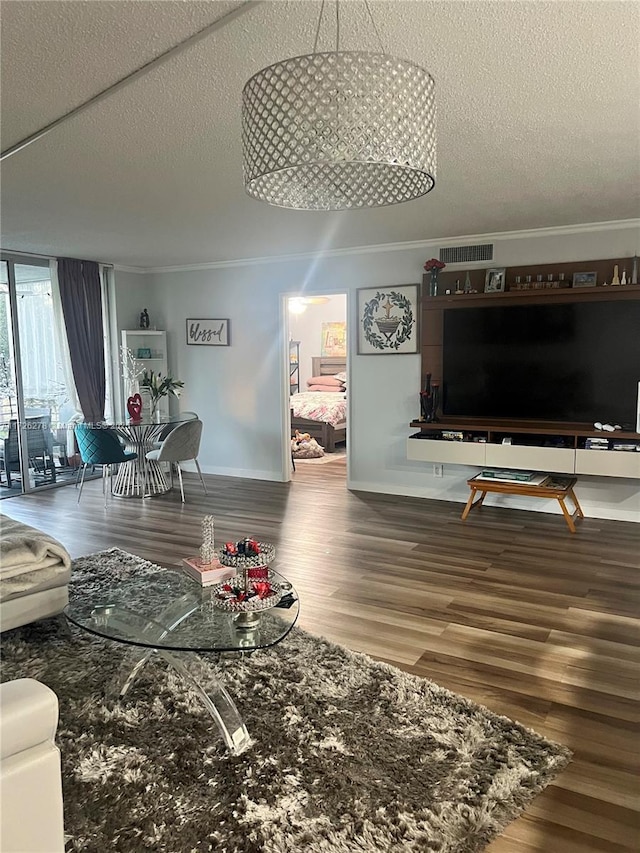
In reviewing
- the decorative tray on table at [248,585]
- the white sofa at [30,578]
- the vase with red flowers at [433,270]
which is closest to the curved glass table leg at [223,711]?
the decorative tray on table at [248,585]

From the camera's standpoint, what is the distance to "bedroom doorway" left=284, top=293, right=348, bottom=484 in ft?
24.4

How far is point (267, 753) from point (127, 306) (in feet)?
20.4

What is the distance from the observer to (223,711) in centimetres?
233

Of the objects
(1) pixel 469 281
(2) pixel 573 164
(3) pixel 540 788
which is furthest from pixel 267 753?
(1) pixel 469 281

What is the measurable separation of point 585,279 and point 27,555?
4503mm

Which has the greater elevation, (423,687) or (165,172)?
(165,172)

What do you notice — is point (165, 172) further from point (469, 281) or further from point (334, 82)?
point (469, 281)

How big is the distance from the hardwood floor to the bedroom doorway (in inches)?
53.3

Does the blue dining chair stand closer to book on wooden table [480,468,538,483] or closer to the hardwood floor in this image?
the hardwood floor

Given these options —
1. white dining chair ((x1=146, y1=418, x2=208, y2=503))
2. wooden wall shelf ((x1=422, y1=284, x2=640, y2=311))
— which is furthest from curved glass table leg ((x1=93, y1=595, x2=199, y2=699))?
wooden wall shelf ((x1=422, y1=284, x2=640, y2=311))

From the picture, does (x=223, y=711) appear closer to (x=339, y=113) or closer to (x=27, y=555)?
(x=27, y=555)

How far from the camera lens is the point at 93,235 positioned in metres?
5.46

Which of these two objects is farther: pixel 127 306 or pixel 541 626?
pixel 127 306

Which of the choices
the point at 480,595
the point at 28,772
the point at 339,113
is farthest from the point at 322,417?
the point at 28,772
